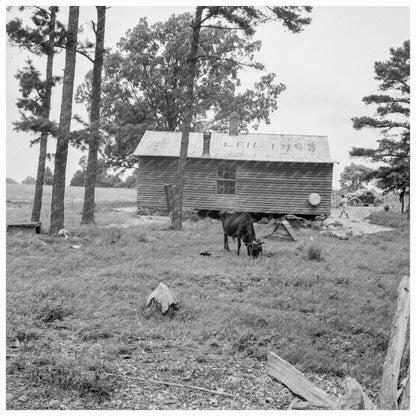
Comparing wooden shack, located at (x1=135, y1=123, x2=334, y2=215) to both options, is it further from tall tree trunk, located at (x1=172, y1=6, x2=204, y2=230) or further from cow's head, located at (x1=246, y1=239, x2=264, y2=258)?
cow's head, located at (x1=246, y1=239, x2=264, y2=258)

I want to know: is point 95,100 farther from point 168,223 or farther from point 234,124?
point 234,124

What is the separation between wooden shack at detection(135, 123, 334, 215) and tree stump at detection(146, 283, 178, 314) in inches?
839

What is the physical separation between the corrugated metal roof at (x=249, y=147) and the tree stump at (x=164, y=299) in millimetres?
21503

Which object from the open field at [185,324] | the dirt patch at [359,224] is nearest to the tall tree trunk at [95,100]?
the open field at [185,324]

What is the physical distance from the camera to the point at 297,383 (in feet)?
17.8

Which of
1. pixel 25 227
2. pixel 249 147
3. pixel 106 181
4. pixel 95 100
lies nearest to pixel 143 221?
pixel 95 100

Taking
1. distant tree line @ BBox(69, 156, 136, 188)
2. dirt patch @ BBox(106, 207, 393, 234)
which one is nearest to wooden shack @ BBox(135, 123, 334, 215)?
dirt patch @ BBox(106, 207, 393, 234)

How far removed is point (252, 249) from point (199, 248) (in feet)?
8.13

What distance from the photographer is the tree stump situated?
29.6ft

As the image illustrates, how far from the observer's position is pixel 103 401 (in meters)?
5.62

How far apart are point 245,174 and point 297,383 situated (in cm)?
2554

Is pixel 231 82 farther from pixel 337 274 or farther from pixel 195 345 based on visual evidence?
pixel 195 345
